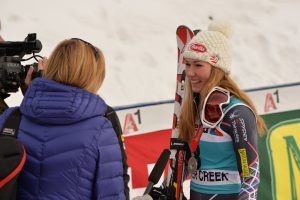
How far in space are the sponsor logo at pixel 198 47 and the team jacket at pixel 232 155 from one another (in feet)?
1.46

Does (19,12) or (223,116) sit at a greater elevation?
(19,12)

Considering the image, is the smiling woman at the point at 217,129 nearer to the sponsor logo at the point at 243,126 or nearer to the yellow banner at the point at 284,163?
the sponsor logo at the point at 243,126

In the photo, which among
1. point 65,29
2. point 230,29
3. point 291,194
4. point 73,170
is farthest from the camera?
point 65,29

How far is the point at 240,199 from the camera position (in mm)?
2688

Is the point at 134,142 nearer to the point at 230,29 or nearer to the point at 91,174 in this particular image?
the point at 230,29

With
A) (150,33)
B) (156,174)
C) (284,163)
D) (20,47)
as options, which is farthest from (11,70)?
(150,33)

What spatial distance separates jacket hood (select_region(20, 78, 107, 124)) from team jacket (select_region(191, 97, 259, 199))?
0.94 meters

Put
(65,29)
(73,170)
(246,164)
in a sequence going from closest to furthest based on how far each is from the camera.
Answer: (73,170) < (246,164) < (65,29)

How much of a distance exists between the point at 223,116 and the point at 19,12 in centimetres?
568

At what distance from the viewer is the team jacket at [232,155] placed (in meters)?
2.66

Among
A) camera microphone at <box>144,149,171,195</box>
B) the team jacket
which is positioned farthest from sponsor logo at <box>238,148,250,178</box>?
camera microphone at <box>144,149,171,195</box>

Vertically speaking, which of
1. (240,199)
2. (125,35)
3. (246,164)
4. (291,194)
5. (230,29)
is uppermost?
(125,35)

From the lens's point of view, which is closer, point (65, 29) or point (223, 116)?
point (223, 116)

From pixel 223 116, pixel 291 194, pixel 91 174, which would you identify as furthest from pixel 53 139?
pixel 291 194
